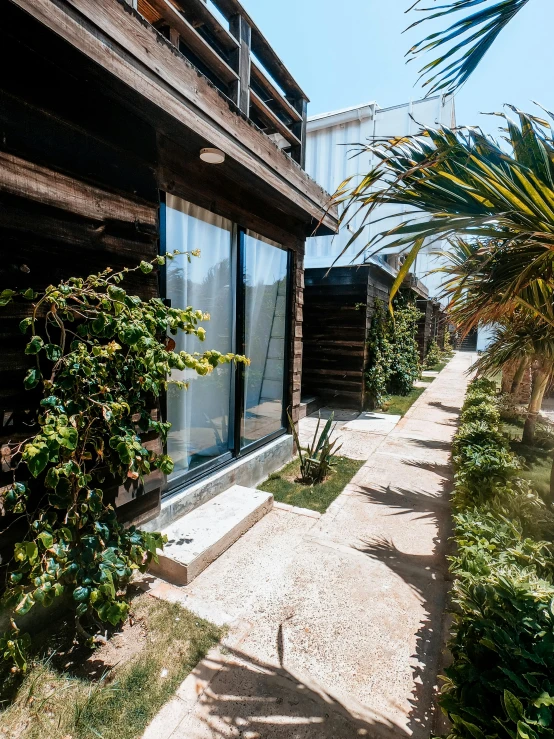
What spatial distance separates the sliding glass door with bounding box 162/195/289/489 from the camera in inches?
117

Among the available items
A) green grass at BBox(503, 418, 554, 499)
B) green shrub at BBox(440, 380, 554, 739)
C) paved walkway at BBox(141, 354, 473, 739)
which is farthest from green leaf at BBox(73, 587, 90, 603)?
green grass at BBox(503, 418, 554, 499)

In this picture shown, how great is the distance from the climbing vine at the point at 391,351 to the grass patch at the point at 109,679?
5.83m

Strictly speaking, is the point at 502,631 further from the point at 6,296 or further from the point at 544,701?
the point at 6,296

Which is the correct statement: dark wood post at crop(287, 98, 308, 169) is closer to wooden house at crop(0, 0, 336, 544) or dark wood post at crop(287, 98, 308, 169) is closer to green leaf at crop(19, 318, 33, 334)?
wooden house at crop(0, 0, 336, 544)

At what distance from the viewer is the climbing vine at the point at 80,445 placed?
A: 165 centimetres

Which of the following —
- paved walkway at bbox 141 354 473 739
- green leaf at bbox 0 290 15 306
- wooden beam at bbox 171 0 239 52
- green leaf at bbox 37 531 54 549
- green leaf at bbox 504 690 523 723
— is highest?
wooden beam at bbox 171 0 239 52

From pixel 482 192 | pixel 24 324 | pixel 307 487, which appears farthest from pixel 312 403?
pixel 24 324

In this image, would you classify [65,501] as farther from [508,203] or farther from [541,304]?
[541,304]

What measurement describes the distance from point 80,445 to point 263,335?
250cm

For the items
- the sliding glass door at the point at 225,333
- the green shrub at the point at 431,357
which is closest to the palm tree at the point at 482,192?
the sliding glass door at the point at 225,333

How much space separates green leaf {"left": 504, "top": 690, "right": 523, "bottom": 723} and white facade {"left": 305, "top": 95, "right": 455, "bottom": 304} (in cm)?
680

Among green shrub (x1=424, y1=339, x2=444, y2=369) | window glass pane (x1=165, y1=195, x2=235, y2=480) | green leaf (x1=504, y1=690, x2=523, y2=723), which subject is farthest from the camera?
green shrub (x1=424, y1=339, x2=444, y2=369)

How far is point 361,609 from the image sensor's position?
2260 mm

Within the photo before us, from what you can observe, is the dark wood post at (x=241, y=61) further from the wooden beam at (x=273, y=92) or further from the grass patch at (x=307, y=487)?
the grass patch at (x=307, y=487)
